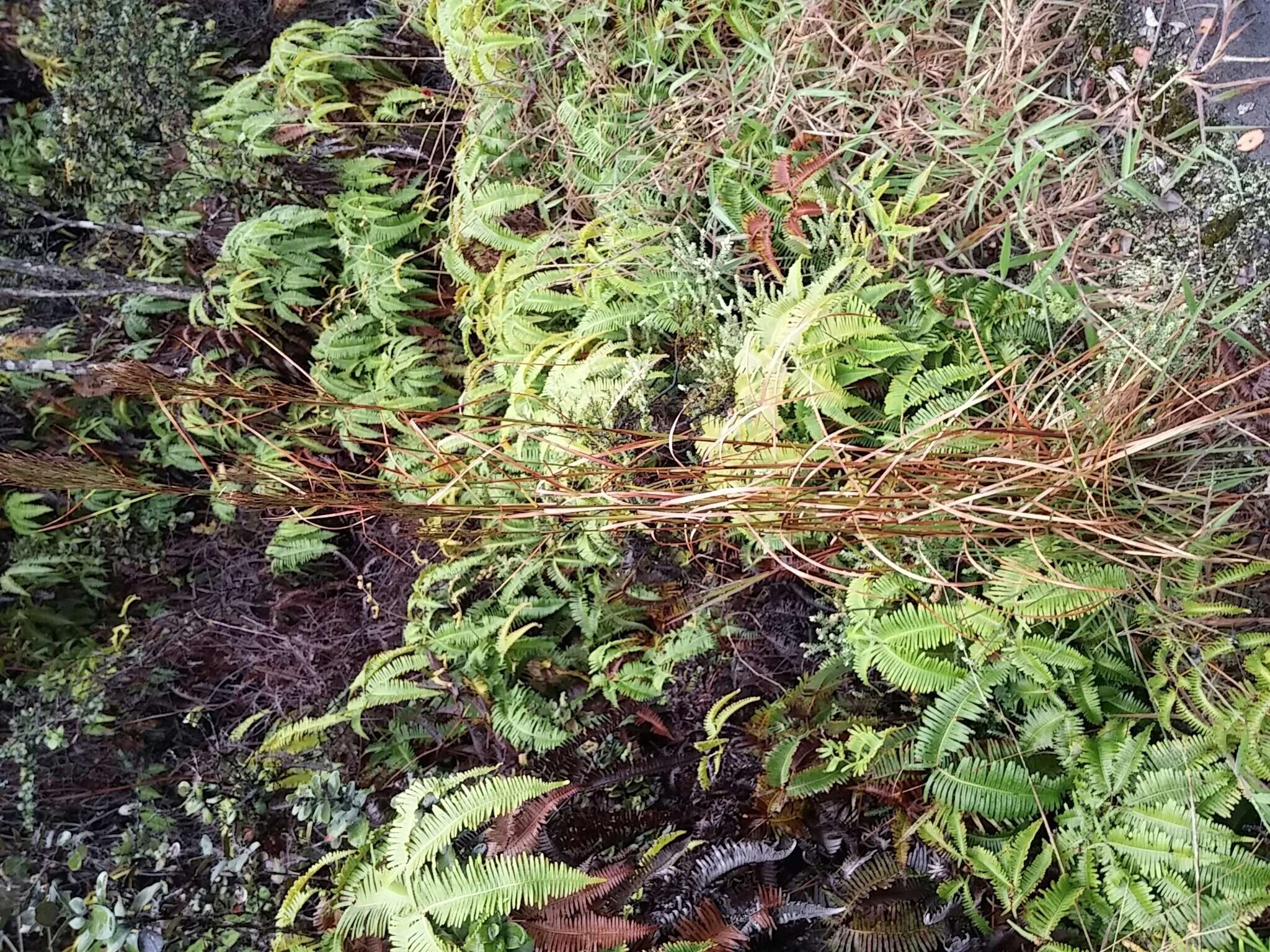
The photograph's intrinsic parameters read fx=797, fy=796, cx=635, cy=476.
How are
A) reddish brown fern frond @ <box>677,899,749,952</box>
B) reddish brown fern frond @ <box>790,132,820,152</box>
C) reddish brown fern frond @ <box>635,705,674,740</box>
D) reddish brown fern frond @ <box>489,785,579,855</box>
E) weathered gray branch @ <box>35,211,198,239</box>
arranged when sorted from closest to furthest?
reddish brown fern frond @ <box>677,899,749,952</box>, reddish brown fern frond @ <box>489,785,579,855</box>, reddish brown fern frond @ <box>635,705,674,740</box>, reddish brown fern frond @ <box>790,132,820,152</box>, weathered gray branch @ <box>35,211,198,239</box>

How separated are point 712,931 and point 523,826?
1.57ft

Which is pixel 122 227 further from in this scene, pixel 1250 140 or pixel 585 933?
pixel 1250 140

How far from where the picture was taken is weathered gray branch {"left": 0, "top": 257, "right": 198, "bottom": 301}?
9.76 ft

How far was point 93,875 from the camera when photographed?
2287 millimetres

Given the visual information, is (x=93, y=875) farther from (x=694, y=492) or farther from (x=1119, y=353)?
(x=1119, y=353)

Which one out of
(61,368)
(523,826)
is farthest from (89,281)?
(523,826)

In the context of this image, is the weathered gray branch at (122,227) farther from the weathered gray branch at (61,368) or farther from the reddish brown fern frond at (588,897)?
the reddish brown fern frond at (588,897)

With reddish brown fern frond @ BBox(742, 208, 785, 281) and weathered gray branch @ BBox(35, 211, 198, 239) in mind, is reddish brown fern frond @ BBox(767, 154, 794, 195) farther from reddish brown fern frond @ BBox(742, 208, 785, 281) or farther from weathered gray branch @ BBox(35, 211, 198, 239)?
weathered gray branch @ BBox(35, 211, 198, 239)

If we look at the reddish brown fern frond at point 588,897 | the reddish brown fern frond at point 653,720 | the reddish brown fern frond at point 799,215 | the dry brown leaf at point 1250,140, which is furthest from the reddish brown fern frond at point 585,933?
the dry brown leaf at point 1250,140

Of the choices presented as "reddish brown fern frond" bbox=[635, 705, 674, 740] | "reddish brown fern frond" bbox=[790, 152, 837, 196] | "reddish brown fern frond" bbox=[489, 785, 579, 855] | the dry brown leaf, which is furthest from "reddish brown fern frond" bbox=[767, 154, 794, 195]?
"reddish brown fern frond" bbox=[489, 785, 579, 855]

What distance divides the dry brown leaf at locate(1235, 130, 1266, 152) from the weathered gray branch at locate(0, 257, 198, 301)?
3.27 m

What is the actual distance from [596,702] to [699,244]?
139 cm

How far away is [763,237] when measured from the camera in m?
2.22

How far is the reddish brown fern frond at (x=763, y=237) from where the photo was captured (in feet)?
7.23
